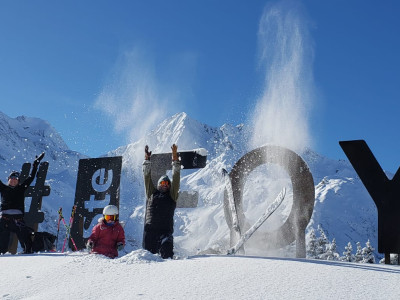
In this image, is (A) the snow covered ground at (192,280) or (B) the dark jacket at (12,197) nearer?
(A) the snow covered ground at (192,280)

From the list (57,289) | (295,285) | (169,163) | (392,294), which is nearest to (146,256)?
(57,289)

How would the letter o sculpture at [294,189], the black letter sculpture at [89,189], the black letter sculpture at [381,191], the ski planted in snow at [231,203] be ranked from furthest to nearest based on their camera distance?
the black letter sculpture at [89,189] → the letter o sculpture at [294,189] → the ski planted in snow at [231,203] → the black letter sculpture at [381,191]

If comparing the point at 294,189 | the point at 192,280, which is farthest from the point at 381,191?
the point at 192,280

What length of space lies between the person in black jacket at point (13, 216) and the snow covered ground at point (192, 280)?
276 centimetres

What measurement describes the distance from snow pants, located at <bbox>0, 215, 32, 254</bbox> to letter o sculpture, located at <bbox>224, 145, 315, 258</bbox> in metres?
4.51

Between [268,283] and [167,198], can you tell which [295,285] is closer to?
[268,283]

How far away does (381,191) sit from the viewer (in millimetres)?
8531

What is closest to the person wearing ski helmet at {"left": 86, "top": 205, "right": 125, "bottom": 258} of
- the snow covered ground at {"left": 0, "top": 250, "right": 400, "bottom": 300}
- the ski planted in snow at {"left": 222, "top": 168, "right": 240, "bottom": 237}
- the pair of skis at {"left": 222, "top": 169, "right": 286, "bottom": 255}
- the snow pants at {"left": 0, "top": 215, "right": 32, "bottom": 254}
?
the snow covered ground at {"left": 0, "top": 250, "right": 400, "bottom": 300}

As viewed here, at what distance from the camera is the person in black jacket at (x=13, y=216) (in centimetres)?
891

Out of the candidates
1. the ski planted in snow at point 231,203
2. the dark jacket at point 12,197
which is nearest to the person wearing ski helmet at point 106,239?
the dark jacket at point 12,197

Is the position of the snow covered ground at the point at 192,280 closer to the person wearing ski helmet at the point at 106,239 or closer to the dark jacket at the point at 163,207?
the person wearing ski helmet at the point at 106,239

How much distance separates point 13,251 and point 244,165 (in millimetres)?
6896

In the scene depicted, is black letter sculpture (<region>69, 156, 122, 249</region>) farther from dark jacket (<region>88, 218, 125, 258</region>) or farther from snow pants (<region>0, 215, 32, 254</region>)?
dark jacket (<region>88, 218, 125, 258</region>)

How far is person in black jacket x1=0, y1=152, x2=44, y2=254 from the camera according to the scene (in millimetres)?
8914
